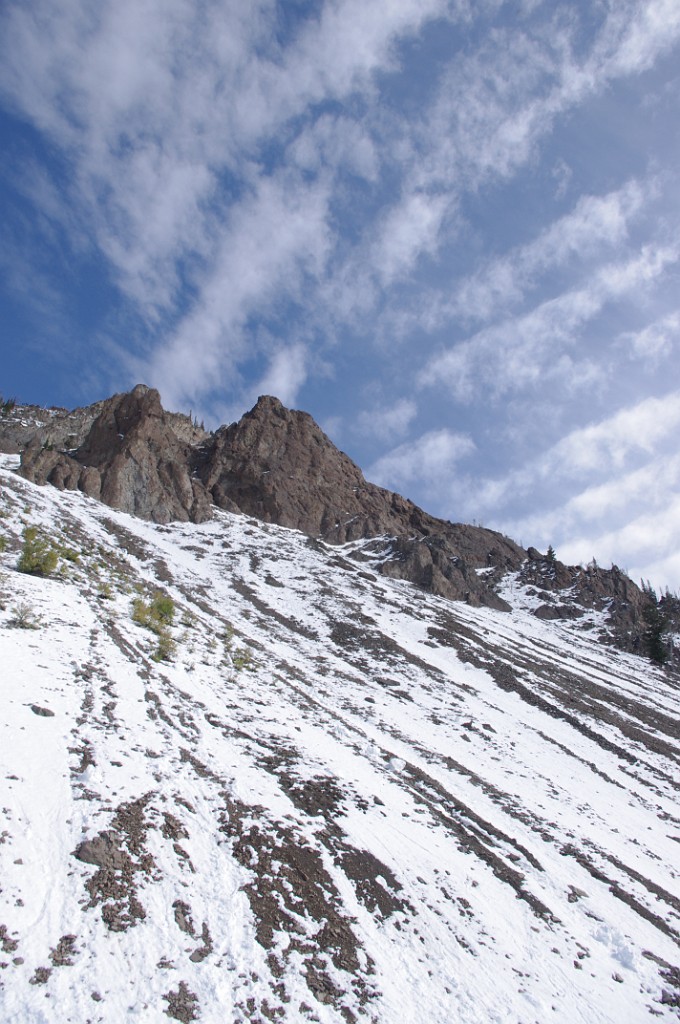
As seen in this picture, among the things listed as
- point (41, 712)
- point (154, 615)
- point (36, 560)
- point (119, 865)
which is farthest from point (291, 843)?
point (36, 560)

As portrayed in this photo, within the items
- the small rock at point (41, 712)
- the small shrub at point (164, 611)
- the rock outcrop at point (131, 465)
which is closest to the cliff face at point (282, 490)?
the rock outcrop at point (131, 465)

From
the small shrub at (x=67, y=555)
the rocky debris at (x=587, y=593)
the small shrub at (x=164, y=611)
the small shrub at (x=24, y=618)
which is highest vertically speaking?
the rocky debris at (x=587, y=593)

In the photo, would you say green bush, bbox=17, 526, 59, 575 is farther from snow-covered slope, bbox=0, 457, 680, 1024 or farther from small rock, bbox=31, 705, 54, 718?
small rock, bbox=31, 705, 54, 718

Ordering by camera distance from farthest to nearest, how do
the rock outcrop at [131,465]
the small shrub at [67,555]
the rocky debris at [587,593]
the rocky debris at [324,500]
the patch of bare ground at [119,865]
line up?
the rocky debris at [587,593] < the rocky debris at [324,500] < the rock outcrop at [131,465] < the small shrub at [67,555] < the patch of bare ground at [119,865]

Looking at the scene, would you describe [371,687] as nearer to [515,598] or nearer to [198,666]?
[198,666]

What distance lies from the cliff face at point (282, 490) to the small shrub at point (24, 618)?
42.4 metres

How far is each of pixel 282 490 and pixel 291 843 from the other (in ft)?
246

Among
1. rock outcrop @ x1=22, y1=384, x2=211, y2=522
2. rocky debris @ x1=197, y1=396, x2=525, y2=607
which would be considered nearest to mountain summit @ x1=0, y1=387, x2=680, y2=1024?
rock outcrop @ x1=22, y1=384, x2=211, y2=522

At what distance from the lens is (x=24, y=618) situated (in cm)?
1497

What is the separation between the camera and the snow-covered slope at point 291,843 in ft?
21.5

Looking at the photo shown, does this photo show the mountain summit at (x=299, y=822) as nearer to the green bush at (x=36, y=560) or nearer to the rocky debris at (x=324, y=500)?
the green bush at (x=36, y=560)

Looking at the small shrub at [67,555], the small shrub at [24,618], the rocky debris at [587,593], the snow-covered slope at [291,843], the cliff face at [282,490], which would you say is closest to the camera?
the snow-covered slope at [291,843]

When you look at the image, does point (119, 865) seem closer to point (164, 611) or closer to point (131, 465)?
point (164, 611)

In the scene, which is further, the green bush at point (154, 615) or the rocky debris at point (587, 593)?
the rocky debris at point (587, 593)
